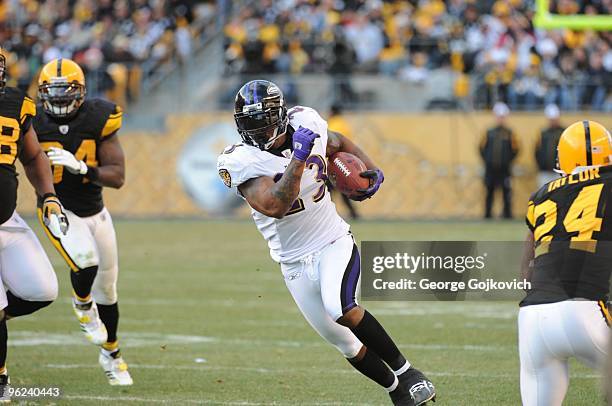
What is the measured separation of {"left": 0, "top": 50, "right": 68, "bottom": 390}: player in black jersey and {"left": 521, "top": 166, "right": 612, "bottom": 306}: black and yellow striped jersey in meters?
2.57

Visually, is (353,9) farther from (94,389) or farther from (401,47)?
(94,389)

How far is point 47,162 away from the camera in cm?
591

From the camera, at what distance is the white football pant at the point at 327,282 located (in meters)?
5.21

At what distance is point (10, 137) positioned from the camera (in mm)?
5656

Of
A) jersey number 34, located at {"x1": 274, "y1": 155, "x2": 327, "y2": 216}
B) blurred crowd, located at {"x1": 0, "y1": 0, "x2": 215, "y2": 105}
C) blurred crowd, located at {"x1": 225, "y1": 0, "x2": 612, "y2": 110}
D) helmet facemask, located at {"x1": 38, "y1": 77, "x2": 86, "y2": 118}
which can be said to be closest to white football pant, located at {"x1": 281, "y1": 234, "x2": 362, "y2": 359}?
jersey number 34, located at {"x1": 274, "y1": 155, "x2": 327, "y2": 216}

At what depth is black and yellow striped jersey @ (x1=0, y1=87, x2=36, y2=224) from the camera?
18.5ft

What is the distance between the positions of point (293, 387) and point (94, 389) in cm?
112

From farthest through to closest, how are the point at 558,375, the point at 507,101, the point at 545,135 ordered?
the point at 507,101, the point at 545,135, the point at 558,375

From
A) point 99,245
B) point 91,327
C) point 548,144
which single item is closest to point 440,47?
point 548,144

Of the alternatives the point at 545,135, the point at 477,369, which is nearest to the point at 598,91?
the point at 545,135

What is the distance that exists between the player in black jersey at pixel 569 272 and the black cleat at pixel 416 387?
35.5 inches

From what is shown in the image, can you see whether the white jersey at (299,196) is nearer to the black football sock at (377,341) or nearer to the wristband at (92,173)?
the black football sock at (377,341)

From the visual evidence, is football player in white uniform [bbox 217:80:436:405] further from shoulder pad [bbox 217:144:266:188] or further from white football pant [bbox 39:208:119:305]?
white football pant [bbox 39:208:119:305]

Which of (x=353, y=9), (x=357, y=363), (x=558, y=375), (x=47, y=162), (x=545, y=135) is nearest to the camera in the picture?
(x=558, y=375)
